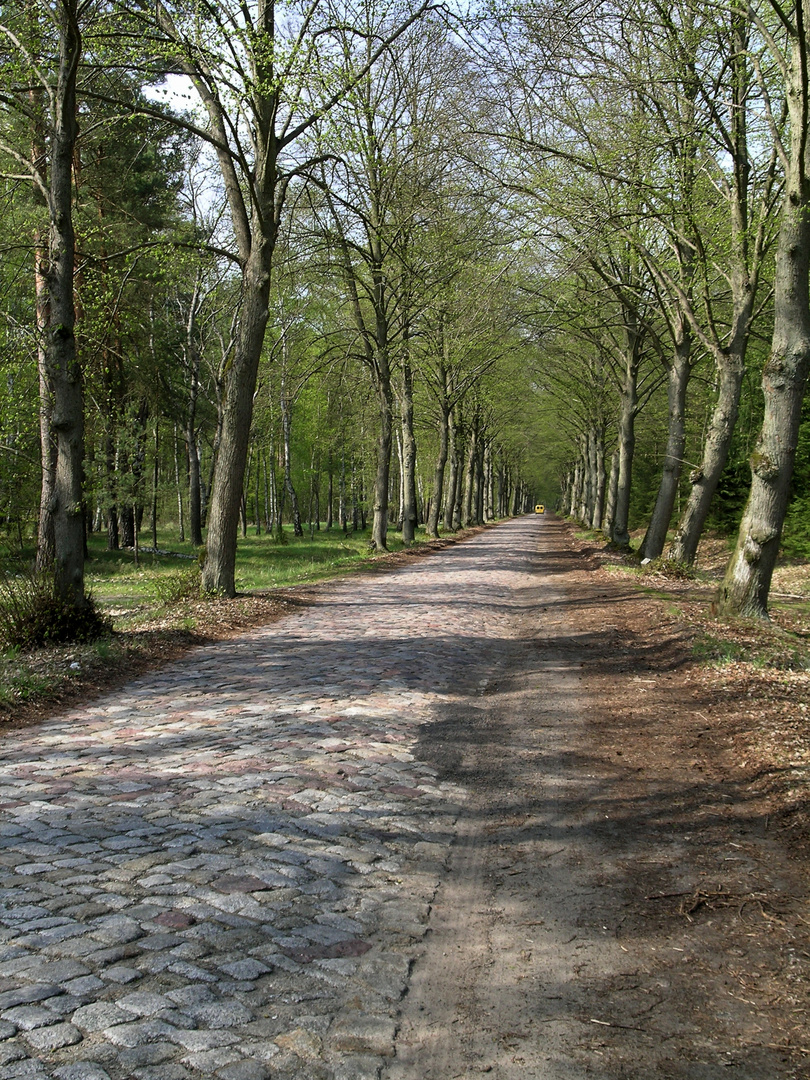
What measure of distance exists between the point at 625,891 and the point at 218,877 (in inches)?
84.5

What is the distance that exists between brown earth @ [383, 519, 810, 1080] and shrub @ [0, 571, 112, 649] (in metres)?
4.96

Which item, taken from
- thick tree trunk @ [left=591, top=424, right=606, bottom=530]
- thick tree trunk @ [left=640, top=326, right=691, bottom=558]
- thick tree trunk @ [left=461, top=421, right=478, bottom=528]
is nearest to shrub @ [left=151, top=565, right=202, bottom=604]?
thick tree trunk @ [left=640, top=326, right=691, bottom=558]

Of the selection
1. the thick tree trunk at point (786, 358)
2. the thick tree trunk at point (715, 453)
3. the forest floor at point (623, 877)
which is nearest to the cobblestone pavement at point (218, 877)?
the forest floor at point (623, 877)

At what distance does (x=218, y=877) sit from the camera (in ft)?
13.9

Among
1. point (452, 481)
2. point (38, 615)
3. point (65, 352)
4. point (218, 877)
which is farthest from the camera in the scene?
point (452, 481)

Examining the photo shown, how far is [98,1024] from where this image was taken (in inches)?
117

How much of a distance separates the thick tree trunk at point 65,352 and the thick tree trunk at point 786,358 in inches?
341

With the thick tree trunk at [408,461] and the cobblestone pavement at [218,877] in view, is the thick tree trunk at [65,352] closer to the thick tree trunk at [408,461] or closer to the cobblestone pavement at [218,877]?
the cobblestone pavement at [218,877]

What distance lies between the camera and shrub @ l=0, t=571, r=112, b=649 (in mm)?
9430

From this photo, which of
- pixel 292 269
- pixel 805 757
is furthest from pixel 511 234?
pixel 805 757

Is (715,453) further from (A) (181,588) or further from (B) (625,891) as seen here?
(B) (625,891)

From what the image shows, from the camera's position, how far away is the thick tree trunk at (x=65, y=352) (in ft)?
32.9

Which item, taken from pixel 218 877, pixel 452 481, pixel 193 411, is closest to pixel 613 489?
pixel 452 481

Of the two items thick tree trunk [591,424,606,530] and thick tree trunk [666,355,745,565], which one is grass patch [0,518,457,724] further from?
thick tree trunk [591,424,606,530]
